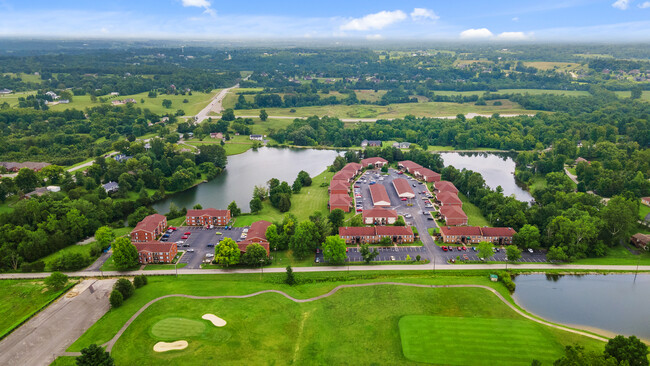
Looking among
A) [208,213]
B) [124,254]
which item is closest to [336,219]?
[208,213]

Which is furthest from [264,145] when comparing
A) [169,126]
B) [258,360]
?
[258,360]

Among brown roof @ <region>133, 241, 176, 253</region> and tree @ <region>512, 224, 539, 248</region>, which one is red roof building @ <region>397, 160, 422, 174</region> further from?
brown roof @ <region>133, 241, 176, 253</region>

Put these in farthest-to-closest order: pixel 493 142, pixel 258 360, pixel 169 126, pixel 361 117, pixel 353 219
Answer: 1. pixel 361 117
2. pixel 169 126
3. pixel 493 142
4. pixel 353 219
5. pixel 258 360

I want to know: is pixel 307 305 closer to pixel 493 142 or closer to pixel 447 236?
pixel 447 236

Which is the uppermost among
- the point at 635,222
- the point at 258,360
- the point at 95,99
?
the point at 95,99

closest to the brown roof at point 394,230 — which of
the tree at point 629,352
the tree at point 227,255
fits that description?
the tree at point 227,255

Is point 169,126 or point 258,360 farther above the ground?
point 169,126
